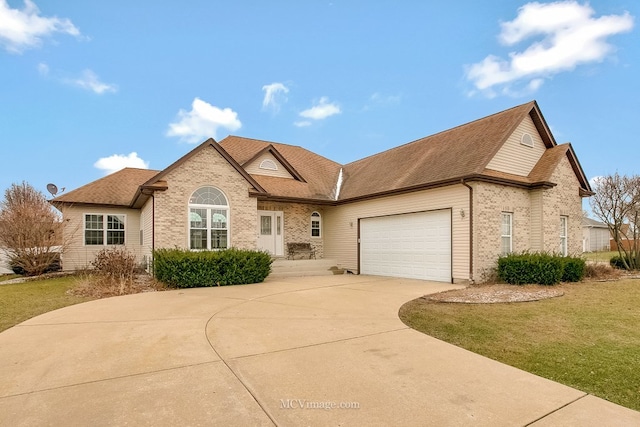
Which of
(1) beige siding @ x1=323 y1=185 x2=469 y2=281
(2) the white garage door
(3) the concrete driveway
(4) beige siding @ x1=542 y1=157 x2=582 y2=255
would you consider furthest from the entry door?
(4) beige siding @ x1=542 y1=157 x2=582 y2=255

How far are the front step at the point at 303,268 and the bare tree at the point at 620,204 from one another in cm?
1379

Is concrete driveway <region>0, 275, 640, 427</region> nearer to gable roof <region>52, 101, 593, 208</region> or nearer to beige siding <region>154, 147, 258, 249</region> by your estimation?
beige siding <region>154, 147, 258, 249</region>

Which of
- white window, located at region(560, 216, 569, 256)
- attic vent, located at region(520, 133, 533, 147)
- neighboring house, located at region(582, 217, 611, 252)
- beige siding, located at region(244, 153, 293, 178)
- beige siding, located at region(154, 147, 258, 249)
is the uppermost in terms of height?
attic vent, located at region(520, 133, 533, 147)

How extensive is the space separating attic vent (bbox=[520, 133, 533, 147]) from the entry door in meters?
11.4

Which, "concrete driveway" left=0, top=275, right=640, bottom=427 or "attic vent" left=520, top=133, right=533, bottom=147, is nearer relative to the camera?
"concrete driveway" left=0, top=275, right=640, bottom=427

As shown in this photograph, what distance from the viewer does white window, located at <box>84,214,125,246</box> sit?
17.8 m

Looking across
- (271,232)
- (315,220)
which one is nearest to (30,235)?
(271,232)

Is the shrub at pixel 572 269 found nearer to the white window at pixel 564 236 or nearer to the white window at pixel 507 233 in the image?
the white window at pixel 507 233

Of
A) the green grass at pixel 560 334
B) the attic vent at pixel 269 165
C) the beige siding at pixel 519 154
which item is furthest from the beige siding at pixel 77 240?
the beige siding at pixel 519 154

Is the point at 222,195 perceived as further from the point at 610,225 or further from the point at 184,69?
the point at 610,225

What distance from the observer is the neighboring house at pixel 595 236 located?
3756cm

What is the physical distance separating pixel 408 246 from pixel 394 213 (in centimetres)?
159

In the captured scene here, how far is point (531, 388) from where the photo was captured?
394 centimetres

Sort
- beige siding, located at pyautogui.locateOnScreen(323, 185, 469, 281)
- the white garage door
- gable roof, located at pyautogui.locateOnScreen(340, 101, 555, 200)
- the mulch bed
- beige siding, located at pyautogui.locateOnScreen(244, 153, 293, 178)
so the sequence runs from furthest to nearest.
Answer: beige siding, located at pyautogui.locateOnScreen(244, 153, 293, 178) → the white garage door → gable roof, located at pyautogui.locateOnScreen(340, 101, 555, 200) → beige siding, located at pyautogui.locateOnScreen(323, 185, 469, 281) → the mulch bed
